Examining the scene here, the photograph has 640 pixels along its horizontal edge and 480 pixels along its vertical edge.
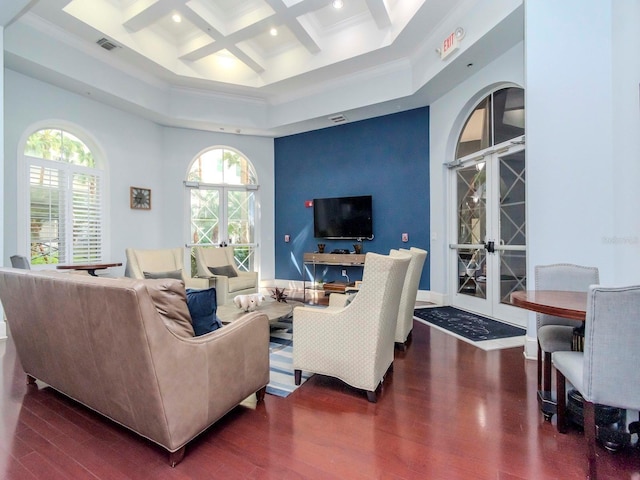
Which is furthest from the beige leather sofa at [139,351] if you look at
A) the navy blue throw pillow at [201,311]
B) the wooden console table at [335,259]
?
the wooden console table at [335,259]

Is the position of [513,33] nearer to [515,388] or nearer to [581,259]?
[581,259]

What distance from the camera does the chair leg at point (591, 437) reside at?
138cm

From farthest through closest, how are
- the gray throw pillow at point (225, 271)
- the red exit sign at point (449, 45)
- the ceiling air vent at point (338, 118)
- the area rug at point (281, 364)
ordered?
1. the ceiling air vent at point (338, 118)
2. the gray throw pillow at point (225, 271)
3. the red exit sign at point (449, 45)
4. the area rug at point (281, 364)

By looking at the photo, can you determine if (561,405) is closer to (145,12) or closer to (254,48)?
(145,12)

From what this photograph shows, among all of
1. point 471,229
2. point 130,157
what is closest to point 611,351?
point 471,229

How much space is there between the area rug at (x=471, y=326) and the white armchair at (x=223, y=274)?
2612 mm

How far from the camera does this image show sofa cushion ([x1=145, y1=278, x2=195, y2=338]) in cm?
149

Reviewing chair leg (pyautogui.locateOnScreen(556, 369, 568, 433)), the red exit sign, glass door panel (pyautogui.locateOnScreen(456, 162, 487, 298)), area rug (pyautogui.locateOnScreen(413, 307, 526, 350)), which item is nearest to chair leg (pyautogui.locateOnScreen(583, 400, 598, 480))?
chair leg (pyautogui.locateOnScreen(556, 369, 568, 433))

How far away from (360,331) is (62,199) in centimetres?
493

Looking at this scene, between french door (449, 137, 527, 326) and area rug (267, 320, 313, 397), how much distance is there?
2786 millimetres

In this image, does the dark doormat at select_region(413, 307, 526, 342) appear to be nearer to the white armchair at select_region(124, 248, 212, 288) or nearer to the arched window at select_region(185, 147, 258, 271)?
the white armchair at select_region(124, 248, 212, 288)

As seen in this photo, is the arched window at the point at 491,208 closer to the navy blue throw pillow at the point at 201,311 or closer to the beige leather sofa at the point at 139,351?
the beige leather sofa at the point at 139,351

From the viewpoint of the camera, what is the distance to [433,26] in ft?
13.3

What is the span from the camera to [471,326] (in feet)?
12.7
